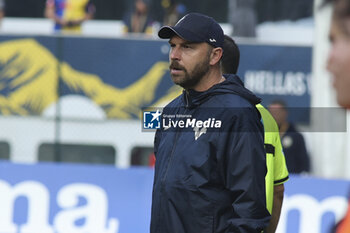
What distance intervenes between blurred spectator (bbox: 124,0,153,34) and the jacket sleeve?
738 cm

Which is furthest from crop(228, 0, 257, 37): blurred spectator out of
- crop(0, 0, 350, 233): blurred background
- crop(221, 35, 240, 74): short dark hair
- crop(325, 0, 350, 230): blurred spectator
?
crop(325, 0, 350, 230): blurred spectator

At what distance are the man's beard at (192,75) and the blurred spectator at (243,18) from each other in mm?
6399

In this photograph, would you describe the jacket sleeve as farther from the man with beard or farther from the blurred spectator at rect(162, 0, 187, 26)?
the blurred spectator at rect(162, 0, 187, 26)

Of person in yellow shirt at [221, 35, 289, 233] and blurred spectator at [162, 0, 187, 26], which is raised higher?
blurred spectator at [162, 0, 187, 26]

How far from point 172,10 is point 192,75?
Result: 7.22m

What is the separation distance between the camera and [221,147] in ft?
10.7

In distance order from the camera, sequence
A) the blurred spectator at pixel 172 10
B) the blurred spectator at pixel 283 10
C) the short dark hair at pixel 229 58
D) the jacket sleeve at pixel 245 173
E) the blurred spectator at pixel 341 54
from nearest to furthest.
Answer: the blurred spectator at pixel 341 54 → the jacket sleeve at pixel 245 173 → the short dark hair at pixel 229 58 → the blurred spectator at pixel 283 10 → the blurred spectator at pixel 172 10

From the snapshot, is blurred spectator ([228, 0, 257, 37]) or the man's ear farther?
blurred spectator ([228, 0, 257, 37])

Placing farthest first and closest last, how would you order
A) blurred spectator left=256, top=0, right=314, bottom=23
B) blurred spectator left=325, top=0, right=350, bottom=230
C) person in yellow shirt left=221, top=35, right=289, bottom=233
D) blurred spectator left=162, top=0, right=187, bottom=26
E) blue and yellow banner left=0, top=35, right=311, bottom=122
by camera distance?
1. blurred spectator left=162, top=0, right=187, bottom=26
2. blurred spectator left=256, top=0, right=314, bottom=23
3. blue and yellow banner left=0, top=35, right=311, bottom=122
4. person in yellow shirt left=221, top=35, right=289, bottom=233
5. blurred spectator left=325, top=0, right=350, bottom=230

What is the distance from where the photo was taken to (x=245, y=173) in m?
3.23

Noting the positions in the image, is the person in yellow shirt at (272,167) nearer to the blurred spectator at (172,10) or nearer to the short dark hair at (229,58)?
the short dark hair at (229,58)

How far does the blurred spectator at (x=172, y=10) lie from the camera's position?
10.5 metres

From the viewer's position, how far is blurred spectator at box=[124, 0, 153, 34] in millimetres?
10508

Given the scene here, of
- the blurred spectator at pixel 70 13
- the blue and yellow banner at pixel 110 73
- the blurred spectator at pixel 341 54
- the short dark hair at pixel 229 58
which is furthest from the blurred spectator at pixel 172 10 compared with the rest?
the blurred spectator at pixel 341 54
